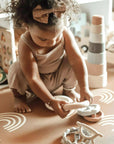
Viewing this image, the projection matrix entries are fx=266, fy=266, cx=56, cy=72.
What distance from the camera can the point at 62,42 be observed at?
992 millimetres

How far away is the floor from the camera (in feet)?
2.82

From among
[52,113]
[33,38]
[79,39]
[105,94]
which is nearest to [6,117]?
[52,113]

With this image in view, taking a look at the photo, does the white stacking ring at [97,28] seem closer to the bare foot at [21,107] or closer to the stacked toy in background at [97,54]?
the stacked toy in background at [97,54]

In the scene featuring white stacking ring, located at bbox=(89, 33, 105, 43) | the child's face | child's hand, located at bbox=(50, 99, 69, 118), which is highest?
the child's face

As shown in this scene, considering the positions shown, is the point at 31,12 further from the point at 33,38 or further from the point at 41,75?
the point at 41,75

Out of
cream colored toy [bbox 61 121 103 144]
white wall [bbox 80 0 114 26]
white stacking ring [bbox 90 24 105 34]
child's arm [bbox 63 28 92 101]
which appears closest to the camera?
cream colored toy [bbox 61 121 103 144]

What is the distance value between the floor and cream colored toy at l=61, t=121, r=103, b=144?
3cm

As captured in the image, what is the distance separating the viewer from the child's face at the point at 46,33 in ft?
2.77

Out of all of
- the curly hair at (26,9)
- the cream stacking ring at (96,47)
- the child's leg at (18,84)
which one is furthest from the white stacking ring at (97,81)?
the curly hair at (26,9)

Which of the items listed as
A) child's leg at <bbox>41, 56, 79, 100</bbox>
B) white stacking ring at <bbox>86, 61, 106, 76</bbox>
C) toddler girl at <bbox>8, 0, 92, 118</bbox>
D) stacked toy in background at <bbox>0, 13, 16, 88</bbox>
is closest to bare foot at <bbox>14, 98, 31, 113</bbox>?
toddler girl at <bbox>8, 0, 92, 118</bbox>

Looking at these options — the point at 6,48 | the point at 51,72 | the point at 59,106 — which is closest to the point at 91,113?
the point at 59,106

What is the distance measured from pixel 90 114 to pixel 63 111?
10 cm

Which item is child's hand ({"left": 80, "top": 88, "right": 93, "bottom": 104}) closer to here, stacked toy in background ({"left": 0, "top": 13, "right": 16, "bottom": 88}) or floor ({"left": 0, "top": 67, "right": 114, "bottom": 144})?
floor ({"left": 0, "top": 67, "right": 114, "bottom": 144})

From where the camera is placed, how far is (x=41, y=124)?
0.94m
